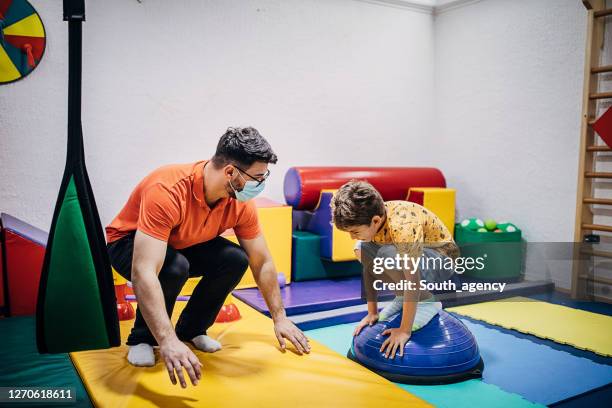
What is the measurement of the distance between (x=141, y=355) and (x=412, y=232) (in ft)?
4.34

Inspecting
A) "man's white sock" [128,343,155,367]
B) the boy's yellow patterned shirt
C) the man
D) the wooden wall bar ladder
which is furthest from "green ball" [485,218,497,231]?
"man's white sock" [128,343,155,367]

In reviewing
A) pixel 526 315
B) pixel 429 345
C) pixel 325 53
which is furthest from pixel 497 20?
pixel 429 345

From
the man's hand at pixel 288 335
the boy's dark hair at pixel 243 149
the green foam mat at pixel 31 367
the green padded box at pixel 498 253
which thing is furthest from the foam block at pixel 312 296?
the boy's dark hair at pixel 243 149

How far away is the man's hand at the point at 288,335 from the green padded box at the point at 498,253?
2.53 meters

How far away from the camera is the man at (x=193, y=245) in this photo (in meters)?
2.01

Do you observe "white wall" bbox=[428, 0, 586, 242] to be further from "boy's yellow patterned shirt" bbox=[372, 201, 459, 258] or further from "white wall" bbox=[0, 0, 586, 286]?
"boy's yellow patterned shirt" bbox=[372, 201, 459, 258]

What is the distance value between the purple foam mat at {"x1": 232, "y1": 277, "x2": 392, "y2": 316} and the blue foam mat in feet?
0.86

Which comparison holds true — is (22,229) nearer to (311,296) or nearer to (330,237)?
(311,296)

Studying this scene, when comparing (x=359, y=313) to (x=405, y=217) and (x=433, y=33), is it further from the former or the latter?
(x=433, y=33)

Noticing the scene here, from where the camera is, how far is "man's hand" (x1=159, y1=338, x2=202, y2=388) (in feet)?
5.95

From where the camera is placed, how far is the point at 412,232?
2430mm

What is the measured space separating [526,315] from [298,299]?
1.54 m

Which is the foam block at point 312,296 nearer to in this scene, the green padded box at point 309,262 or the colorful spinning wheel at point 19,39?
the green padded box at point 309,262

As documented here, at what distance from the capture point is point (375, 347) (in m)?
2.50
